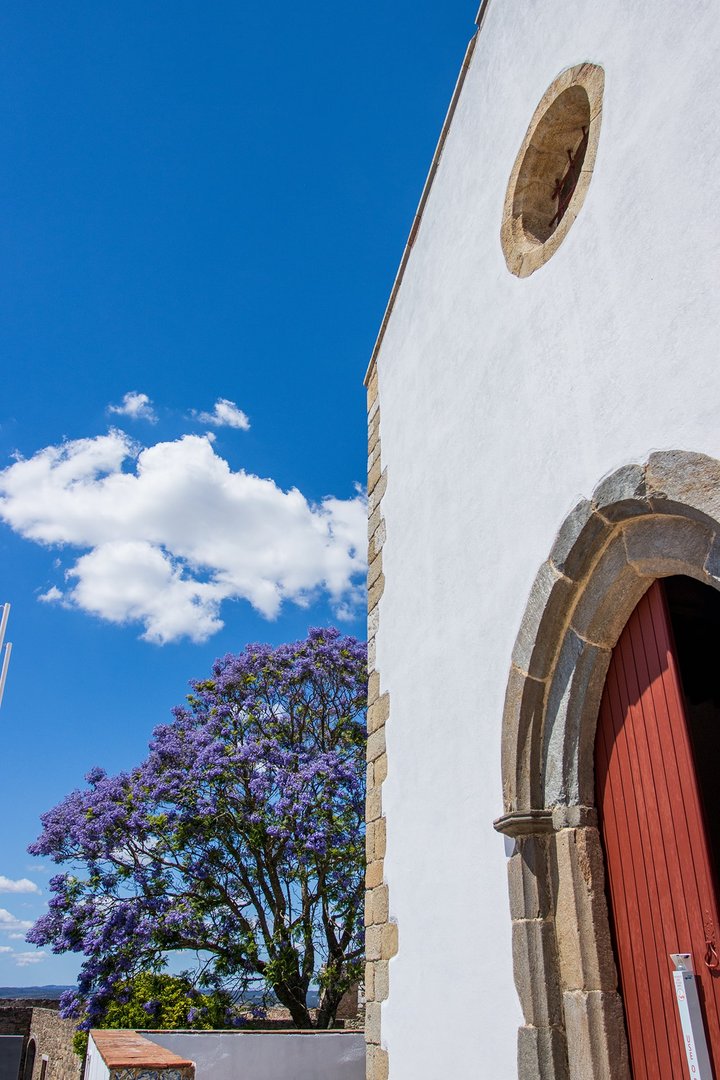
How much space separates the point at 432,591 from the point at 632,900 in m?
1.88

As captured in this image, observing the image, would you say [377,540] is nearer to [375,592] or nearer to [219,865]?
[375,592]

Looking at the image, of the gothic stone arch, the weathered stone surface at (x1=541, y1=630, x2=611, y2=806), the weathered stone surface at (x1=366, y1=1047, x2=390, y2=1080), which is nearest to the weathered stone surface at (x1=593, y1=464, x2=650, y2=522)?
the gothic stone arch

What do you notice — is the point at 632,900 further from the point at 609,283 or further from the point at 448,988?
the point at 609,283

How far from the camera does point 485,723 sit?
3648mm

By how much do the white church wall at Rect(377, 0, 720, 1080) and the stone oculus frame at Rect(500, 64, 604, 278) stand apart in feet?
0.30

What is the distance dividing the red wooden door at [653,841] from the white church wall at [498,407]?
1.63 feet

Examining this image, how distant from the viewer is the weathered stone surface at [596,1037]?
2.71m

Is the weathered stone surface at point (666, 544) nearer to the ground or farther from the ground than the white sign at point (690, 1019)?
farther from the ground

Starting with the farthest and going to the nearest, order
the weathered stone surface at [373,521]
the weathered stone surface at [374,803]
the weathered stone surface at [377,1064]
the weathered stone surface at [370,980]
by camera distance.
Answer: the weathered stone surface at [373,521], the weathered stone surface at [374,803], the weathered stone surface at [370,980], the weathered stone surface at [377,1064]

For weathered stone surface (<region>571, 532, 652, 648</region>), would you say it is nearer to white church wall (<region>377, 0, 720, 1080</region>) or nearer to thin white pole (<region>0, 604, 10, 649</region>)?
white church wall (<region>377, 0, 720, 1080</region>)

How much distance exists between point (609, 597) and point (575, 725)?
516 mm

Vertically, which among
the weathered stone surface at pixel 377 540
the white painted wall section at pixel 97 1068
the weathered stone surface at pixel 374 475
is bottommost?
the white painted wall section at pixel 97 1068

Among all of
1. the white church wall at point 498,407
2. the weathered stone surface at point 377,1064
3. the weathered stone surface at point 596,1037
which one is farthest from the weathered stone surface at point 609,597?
the weathered stone surface at point 377,1064

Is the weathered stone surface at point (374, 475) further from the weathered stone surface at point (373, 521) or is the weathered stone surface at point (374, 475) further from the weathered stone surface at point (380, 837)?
the weathered stone surface at point (380, 837)
